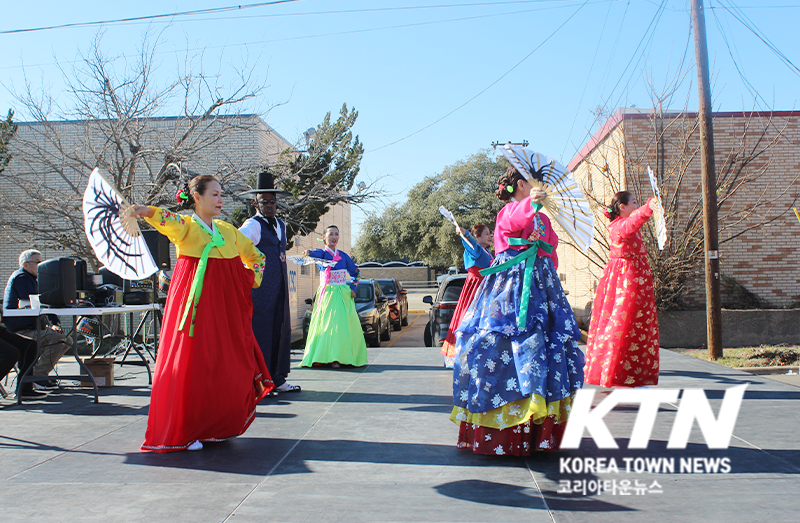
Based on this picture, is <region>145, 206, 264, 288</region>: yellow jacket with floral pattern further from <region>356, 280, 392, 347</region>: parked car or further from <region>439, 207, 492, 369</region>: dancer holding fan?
<region>356, 280, 392, 347</region>: parked car

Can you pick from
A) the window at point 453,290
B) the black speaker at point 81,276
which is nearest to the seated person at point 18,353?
the black speaker at point 81,276

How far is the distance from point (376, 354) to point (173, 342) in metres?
5.17

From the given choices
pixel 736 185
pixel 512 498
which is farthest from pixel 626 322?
pixel 736 185

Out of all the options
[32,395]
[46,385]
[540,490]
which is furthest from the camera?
[46,385]

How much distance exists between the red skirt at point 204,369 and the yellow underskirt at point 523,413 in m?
1.53

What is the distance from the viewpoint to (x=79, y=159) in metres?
11.6

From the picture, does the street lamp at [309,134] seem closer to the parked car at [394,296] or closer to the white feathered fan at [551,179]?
the parked car at [394,296]

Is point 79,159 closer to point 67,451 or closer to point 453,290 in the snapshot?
point 453,290

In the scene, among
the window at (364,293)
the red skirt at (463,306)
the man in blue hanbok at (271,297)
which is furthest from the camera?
the window at (364,293)

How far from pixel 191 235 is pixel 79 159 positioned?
30.9 ft

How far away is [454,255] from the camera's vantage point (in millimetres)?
30875

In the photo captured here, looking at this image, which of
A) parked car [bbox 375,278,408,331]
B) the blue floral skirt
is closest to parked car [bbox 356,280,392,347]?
parked car [bbox 375,278,408,331]

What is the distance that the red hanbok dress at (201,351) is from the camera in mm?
3551

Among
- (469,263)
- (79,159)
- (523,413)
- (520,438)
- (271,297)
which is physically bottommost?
(520,438)
